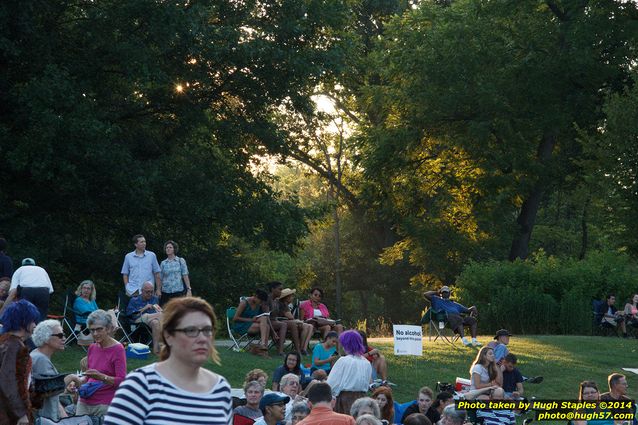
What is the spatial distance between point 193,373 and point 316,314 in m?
15.7

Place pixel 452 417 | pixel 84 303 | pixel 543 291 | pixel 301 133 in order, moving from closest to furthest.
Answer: pixel 452 417
pixel 84 303
pixel 543 291
pixel 301 133

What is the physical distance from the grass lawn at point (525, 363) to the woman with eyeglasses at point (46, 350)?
21.0ft

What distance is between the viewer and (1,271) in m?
15.6

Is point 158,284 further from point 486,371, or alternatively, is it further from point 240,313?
point 486,371

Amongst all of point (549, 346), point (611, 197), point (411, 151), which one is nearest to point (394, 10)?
point (411, 151)

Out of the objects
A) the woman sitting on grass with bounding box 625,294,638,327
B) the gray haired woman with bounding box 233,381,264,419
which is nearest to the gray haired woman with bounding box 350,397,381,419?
the gray haired woman with bounding box 233,381,264,419

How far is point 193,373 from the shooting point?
4.45 m

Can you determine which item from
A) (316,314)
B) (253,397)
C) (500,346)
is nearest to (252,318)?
(316,314)

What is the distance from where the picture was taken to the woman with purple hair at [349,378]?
12.7 meters

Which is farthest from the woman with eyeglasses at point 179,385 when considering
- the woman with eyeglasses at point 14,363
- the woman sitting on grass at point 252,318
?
the woman sitting on grass at point 252,318

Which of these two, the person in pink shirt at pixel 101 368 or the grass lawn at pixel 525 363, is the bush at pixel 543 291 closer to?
the grass lawn at pixel 525 363

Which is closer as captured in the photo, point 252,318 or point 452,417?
point 452,417

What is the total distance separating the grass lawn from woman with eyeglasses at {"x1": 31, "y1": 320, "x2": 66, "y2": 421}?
252 inches

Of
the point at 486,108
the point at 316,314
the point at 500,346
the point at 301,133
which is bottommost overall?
the point at 500,346
